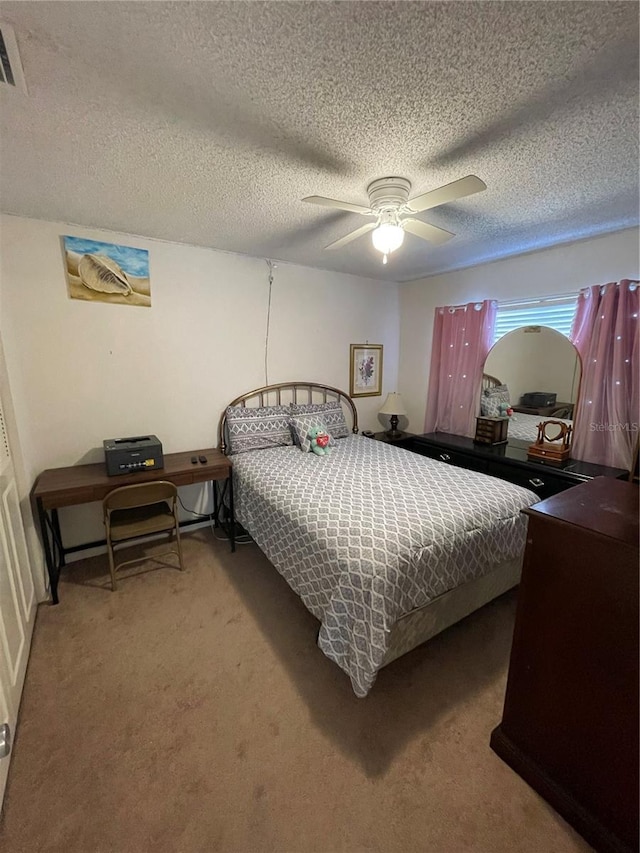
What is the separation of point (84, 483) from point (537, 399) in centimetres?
354

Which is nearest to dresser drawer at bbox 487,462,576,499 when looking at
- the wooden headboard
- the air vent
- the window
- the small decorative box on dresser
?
the small decorative box on dresser

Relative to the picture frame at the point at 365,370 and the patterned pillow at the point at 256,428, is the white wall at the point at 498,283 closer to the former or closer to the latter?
the picture frame at the point at 365,370

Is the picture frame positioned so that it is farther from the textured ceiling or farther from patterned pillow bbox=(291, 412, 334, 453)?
the textured ceiling

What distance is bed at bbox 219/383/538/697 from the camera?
1483 millimetres

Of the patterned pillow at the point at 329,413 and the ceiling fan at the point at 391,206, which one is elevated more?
the ceiling fan at the point at 391,206

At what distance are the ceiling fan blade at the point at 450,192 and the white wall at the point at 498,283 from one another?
1.81 meters

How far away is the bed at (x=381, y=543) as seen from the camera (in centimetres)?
148

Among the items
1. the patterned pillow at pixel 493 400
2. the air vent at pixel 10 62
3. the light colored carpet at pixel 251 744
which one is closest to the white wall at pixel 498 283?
the patterned pillow at pixel 493 400

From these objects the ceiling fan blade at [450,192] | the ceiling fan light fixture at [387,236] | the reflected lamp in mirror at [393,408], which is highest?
the ceiling fan blade at [450,192]

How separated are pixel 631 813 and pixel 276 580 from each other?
1888 mm

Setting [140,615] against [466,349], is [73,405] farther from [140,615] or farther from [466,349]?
[466,349]

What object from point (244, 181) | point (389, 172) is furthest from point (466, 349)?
point (244, 181)

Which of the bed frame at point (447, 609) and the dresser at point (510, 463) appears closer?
the bed frame at point (447, 609)

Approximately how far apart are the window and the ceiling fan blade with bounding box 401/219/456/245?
4.78 feet
